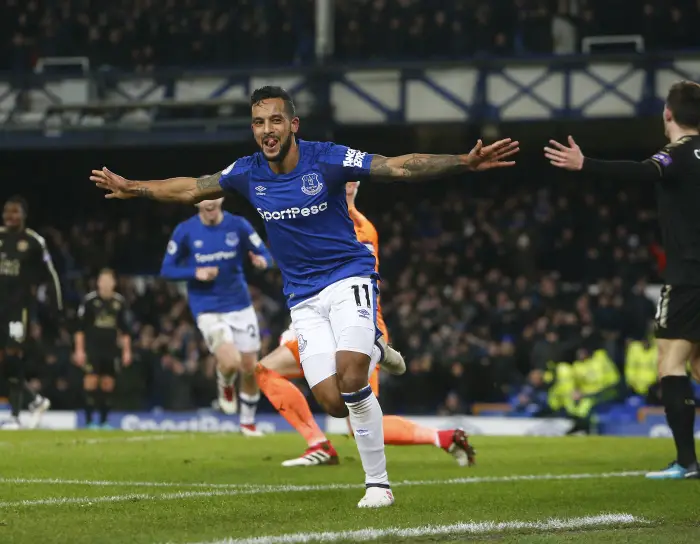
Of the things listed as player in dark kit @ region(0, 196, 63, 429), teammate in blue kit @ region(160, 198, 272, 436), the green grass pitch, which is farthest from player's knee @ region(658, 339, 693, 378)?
player in dark kit @ region(0, 196, 63, 429)

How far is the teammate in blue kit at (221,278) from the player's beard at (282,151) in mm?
5734

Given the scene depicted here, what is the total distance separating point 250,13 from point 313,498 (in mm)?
21030

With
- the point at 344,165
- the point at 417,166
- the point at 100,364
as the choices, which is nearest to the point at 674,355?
the point at 417,166

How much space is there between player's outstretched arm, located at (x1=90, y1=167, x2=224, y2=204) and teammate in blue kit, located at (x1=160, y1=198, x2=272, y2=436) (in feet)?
17.4

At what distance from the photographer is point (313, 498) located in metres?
7.36

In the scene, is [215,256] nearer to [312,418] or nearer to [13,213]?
[13,213]

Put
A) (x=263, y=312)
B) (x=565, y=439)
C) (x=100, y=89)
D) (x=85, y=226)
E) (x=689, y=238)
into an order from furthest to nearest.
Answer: (x=85, y=226), (x=100, y=89), (x=263, y=312), (x=565, y=439), (x=689, y=238)

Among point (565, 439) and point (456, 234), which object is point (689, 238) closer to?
point (565, 439)

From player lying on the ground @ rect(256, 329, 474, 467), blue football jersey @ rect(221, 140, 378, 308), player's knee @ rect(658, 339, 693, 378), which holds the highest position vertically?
blue football jersey @ rect(221, 140, 378, 308)

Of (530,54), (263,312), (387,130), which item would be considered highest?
(530,54)

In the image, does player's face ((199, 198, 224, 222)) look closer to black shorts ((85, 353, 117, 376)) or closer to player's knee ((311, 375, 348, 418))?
black shorts ((85, 353, 117, 376))

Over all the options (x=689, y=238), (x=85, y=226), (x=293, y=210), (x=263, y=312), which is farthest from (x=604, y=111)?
(x=293, y=210)

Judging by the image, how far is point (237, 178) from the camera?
24.7 ft

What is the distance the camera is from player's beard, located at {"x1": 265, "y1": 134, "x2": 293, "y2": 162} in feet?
23.8
